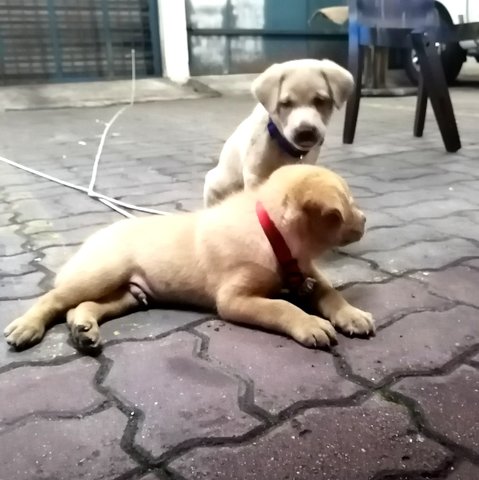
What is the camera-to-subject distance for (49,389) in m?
1.40

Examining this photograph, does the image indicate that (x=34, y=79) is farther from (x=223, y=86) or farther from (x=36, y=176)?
(x=36, y=176)

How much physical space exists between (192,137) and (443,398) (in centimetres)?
418

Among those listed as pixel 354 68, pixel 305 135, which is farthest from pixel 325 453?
pixel 354 68

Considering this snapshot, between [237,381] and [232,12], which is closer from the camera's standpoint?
[237,381]

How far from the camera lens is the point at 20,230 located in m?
2.66

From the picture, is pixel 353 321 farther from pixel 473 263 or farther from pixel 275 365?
pixel 473 263

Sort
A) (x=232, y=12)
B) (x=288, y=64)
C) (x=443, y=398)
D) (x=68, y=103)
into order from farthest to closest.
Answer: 1. (x=232, y=12)
2. (x=68, y=103)
3. (x=288, y=64)
4. (x=443, y=398)

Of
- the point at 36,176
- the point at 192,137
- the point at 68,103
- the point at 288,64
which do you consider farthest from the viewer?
the point at 68,103

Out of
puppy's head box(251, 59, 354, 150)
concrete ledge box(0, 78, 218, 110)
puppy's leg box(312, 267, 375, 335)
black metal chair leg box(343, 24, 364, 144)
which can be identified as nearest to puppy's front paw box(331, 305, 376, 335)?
puppy's leg box(312, 267, 375, 335)

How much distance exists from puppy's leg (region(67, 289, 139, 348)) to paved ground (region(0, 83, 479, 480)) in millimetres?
42

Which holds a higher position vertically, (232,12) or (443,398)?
(232,12)

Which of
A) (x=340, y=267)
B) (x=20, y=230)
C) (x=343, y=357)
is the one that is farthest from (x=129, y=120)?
(x=343, y=357)

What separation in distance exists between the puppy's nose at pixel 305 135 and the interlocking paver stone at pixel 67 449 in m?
1.43

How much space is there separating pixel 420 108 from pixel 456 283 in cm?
311
